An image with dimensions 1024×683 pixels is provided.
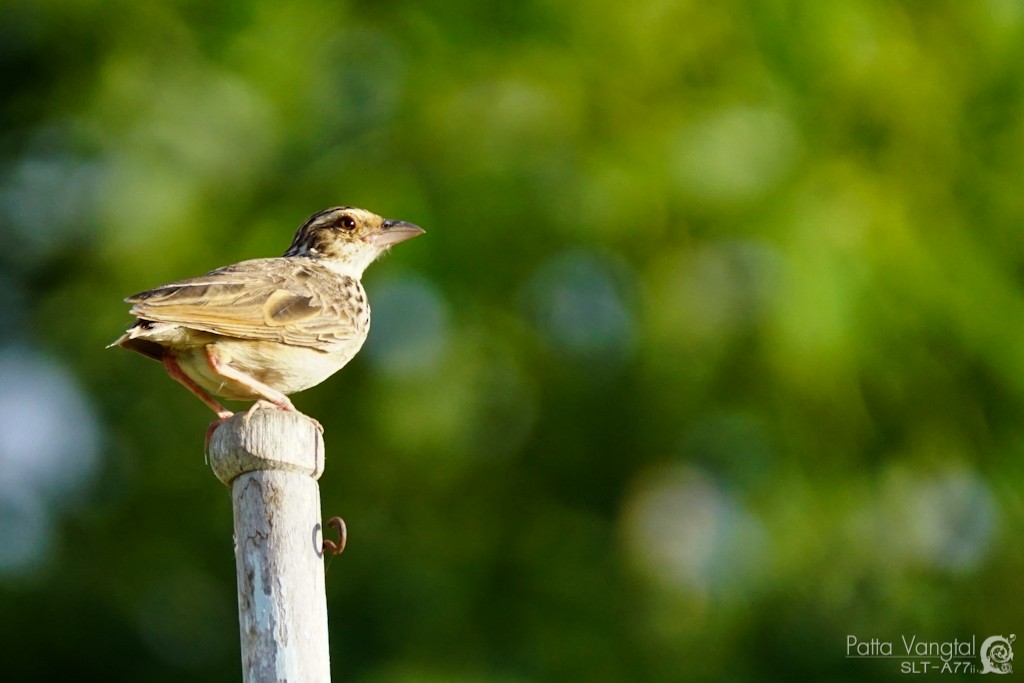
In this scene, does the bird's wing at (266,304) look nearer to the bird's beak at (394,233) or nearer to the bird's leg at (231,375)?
the bird's leg at (231,375)

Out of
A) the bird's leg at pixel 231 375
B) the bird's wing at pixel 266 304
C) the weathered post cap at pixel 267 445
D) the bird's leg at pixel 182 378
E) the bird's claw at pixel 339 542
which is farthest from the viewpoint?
the bird's leg at pixel 182 378

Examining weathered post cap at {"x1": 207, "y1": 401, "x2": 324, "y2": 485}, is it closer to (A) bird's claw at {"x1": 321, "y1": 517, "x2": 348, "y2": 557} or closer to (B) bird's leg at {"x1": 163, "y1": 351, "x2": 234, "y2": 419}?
(A) bird's claw at {"x1": 321, "y1": 517, "x2": 348, "y2": 557}

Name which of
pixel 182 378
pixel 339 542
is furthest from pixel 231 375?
pixel 339 542

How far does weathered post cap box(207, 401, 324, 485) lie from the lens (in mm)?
5734

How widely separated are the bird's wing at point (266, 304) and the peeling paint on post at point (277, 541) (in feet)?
3.88

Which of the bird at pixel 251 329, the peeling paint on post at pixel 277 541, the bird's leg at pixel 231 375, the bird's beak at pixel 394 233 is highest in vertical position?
the bird's beak at pixel 394 233

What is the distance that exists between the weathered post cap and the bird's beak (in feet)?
10.5

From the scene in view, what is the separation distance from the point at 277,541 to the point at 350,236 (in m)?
3.67

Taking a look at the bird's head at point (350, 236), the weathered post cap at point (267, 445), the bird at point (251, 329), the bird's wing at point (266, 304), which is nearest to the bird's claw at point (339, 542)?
the weathered post cap at point (267, 445)

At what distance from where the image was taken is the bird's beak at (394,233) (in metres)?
9.01

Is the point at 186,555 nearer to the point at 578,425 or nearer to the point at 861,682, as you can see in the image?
the point at 578,425

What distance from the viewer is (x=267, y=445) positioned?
573 cm

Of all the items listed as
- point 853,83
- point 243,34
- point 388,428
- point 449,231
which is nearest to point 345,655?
point 388,428

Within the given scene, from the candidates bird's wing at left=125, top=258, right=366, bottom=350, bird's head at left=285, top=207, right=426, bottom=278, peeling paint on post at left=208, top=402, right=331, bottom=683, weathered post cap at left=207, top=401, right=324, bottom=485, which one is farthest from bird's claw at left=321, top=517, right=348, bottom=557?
bird's head at left=285, top=207, right=426, bottom=278
